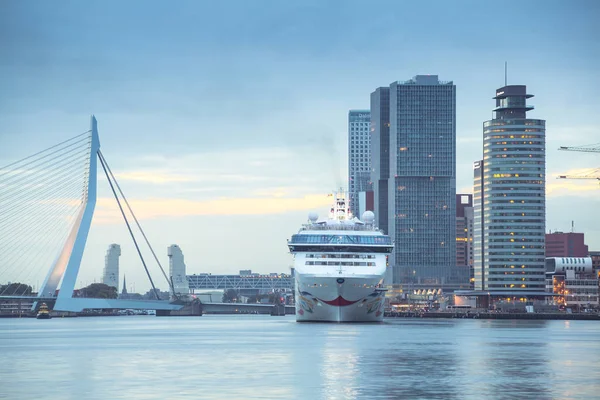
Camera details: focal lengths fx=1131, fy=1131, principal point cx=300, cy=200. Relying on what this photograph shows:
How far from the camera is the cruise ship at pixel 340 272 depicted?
112562 mm

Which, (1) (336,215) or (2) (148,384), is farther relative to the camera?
(1) (336,215)

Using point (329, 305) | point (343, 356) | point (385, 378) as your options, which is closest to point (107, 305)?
point (329, 305)

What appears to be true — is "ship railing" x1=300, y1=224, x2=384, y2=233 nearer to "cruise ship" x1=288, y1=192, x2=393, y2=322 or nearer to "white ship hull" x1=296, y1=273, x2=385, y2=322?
"cruise ship" x1=288, y1=192, x2=393, y2=322

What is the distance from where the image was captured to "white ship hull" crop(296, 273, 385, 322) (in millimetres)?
111938

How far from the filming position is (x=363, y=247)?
11650cm

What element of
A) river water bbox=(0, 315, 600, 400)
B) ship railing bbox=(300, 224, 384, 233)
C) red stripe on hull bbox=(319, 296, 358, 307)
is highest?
ship railing bbox=(300, 224, 384, 233)

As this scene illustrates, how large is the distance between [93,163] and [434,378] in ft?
298

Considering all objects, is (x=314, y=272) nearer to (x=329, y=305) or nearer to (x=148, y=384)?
(x=329, y=305)

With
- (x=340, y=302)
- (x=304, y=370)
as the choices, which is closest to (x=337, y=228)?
(x=340, y=302)

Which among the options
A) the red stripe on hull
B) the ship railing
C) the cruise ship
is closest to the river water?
the cruise ship

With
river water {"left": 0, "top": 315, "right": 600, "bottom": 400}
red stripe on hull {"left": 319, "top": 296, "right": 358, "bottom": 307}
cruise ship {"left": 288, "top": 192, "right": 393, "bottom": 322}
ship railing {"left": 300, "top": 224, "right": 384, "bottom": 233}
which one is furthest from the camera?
ship railing {"left": 300, "top": 224, "right": 384, "bottom": 233}

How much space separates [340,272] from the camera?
112500 mm

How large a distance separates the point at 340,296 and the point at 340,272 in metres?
2.59

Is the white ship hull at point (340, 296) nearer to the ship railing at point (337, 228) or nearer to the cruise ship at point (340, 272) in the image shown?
the cruise ship at point (340, 272)
